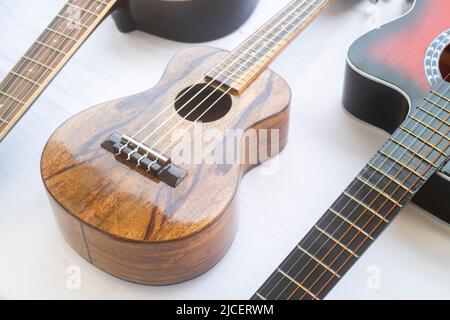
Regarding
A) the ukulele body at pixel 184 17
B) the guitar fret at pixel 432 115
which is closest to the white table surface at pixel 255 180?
the ukulele body at pixel 184 17

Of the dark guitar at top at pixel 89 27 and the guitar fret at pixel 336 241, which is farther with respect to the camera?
the dark guitar at top at pixel 89 27

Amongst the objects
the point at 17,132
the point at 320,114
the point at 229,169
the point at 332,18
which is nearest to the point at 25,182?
the point at 17,132

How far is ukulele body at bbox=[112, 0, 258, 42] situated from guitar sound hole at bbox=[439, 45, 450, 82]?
365mm

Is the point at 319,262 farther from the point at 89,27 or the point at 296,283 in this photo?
the point at 89,27

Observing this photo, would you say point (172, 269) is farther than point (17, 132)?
No

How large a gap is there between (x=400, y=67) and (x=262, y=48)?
0.22 metres

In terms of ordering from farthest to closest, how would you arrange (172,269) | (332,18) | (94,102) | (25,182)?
(332,18), (94,102), (25,182), (172,269)

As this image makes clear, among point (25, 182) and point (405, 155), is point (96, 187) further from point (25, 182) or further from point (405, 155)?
point (405, 155)

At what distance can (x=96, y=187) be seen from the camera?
77 cm

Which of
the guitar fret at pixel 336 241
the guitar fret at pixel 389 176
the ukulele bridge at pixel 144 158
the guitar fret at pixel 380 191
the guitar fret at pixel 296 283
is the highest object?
the guitar fret at pixel 389 176

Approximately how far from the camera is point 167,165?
79cm

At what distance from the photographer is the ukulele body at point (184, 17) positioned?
1.04 meters

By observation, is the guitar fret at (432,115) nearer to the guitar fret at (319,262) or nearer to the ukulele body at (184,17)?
the guitar fret at (319,262)

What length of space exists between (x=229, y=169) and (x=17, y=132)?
404mm
